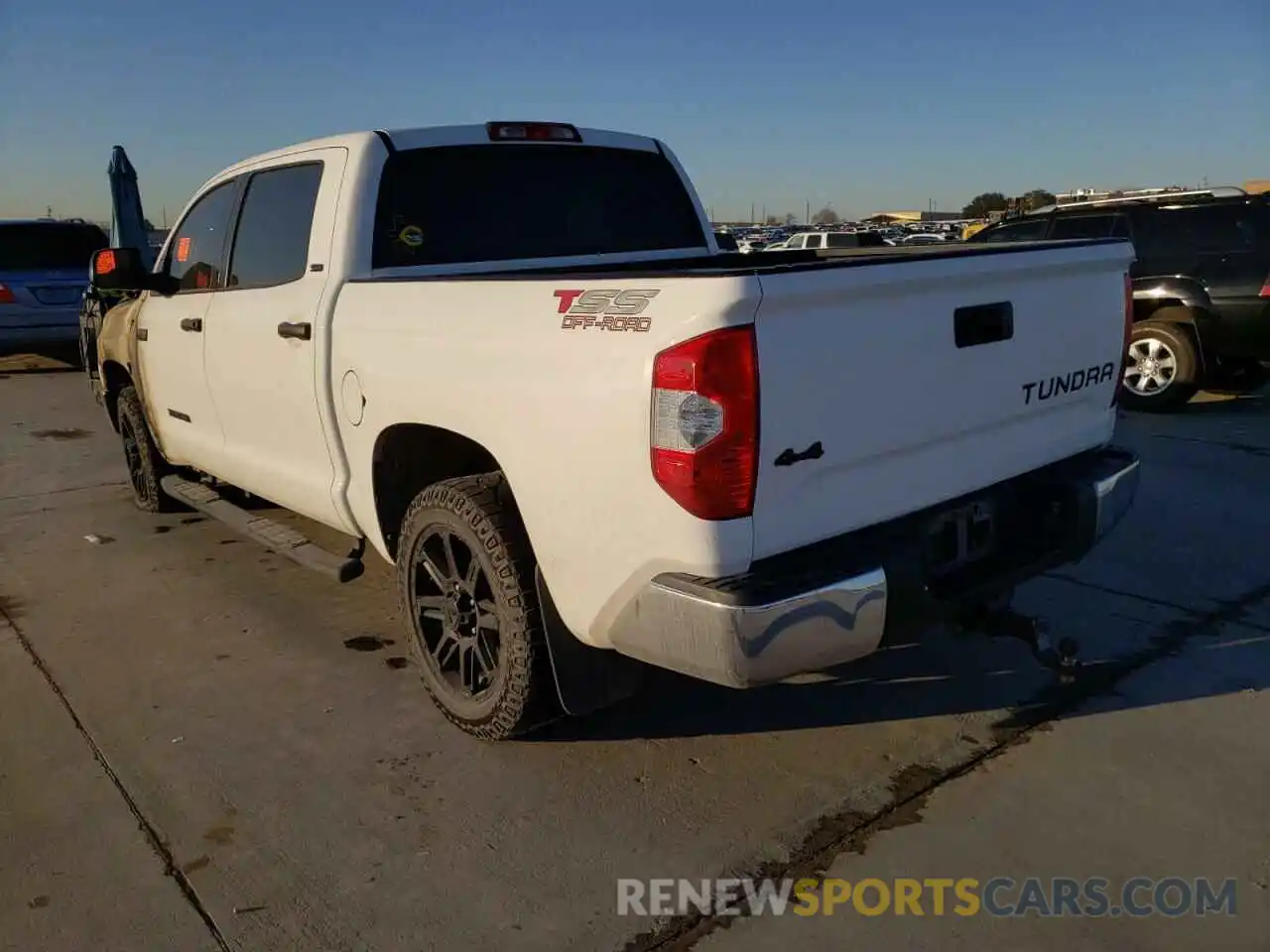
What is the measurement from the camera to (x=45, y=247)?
42.8 feet

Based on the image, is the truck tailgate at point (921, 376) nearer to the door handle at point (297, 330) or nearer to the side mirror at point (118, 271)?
the door handle at point (297, 330)

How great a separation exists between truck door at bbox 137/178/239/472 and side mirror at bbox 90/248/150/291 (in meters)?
0.18

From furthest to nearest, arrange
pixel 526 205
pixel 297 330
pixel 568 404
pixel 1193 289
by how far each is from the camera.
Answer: pixel 1193 289
pixel 526 205
pixel 297 330
pixel 568 404

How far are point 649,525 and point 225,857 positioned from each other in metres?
1.49

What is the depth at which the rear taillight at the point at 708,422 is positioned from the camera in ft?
7.68

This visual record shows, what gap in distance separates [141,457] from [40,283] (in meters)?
7.84

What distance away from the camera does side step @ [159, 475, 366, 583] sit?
3910 millimetres

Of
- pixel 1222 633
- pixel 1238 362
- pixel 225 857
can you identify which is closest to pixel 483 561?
pixel 225 857

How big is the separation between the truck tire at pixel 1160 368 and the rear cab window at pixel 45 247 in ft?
39.3

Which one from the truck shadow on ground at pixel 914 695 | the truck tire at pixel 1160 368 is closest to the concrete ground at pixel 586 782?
the truck shadow on ground at pixel 914 695

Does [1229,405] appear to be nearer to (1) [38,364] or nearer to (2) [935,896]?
(2) [935,896]

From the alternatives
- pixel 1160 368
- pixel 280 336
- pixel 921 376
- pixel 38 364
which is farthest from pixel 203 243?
pixel 38 364

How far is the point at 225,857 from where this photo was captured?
9.14 ft

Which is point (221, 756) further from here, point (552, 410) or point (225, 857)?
point (552, 410)
